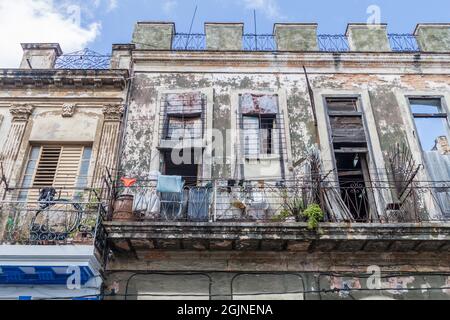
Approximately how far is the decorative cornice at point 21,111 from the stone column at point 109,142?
171 centimetres

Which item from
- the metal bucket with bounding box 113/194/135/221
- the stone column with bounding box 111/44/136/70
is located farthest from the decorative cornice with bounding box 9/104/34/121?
the metal bucket with bounding box 113/194/135/221

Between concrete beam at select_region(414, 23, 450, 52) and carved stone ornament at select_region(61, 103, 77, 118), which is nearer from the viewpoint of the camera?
carved stone ornament at select_region(61, 103, 77, 118)

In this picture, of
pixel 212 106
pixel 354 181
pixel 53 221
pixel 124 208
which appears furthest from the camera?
pixel 212 106

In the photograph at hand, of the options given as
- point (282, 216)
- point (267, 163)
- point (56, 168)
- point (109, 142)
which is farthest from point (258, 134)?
point (56, 168)

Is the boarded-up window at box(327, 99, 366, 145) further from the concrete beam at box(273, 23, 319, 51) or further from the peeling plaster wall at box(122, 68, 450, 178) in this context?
the concrete beam at box(273, 23, 319, 51)

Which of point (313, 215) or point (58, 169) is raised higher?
point (58, 169)

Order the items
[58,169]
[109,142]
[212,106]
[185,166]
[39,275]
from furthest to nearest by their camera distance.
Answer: [212,106] → [185,166] → [109,142] → [58,169] → [39,275]

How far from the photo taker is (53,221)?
27.8 feet

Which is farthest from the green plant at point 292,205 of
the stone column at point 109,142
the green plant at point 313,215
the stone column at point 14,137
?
the stone column at point 14,137

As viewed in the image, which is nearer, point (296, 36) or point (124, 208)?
point (124, 208)

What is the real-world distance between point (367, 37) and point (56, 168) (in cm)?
806

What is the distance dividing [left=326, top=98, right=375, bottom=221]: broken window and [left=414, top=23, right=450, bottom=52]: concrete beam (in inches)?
100

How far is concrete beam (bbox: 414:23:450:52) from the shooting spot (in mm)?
10836

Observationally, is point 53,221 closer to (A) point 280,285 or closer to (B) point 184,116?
(B) point 184,116
